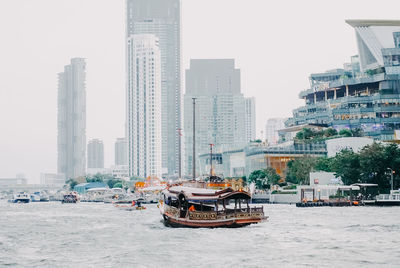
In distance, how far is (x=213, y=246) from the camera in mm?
49094

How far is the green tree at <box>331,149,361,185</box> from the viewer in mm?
Answer: 121688

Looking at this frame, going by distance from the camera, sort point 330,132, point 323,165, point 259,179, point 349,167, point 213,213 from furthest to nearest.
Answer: point 330,132, point 259,179, point 323,165, point 349,167, point 213,213

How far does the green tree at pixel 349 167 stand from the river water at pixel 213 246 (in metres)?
52.7

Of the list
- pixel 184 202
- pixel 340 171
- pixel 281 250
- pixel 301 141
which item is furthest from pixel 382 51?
pixel 281 250

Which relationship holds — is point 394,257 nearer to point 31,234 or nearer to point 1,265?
point 1,265

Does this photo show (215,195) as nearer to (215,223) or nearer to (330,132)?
(215,223)

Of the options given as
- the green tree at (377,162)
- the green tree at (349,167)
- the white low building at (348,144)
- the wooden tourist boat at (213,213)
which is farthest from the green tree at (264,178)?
the wooden tourist boat at (213,213)

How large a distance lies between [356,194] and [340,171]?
5286 mm

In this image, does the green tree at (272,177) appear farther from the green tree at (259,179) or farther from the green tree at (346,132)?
the green tree at (346,132)

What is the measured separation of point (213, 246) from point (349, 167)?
256 feet

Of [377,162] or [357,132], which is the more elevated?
[357,132]

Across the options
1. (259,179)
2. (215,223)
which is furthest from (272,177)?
(215,223)

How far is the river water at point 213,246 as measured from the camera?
42.2 metres

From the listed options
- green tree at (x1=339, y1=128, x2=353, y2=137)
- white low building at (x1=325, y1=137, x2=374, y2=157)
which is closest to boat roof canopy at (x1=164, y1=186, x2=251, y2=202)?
white low building at (x1=325, y1=137, x2=374, y2=157)
